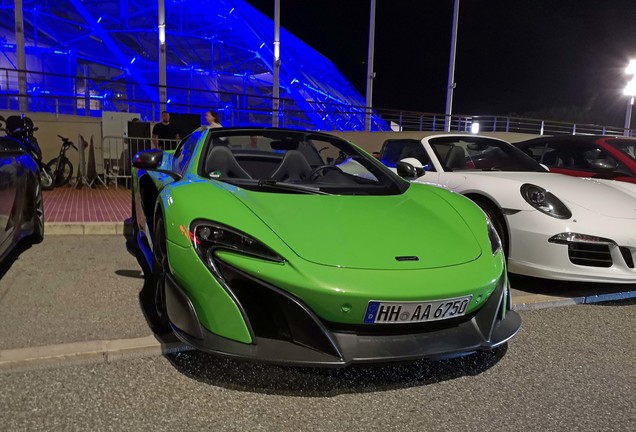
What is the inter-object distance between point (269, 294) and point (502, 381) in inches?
53.3

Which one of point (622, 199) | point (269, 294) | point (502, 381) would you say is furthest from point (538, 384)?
point (622, 199)

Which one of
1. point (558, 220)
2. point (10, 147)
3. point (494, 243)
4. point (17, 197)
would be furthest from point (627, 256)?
point (10, 147)

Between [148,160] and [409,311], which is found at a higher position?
[148,160]

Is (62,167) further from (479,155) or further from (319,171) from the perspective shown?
(479,155)

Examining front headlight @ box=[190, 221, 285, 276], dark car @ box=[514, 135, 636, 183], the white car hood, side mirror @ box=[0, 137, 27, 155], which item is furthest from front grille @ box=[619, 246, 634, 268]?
side mirror @ box=[0, 137, 27, 155]

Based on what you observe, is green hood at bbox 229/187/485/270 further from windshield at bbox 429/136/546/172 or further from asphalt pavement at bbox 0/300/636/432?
windshield at bbox 429/136/546/172

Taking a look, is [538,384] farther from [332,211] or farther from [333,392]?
[332,211]

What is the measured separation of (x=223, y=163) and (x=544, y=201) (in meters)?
2.59

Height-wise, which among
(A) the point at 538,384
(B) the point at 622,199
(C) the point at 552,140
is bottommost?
(A) the point at 538,384

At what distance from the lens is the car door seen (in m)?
3.67

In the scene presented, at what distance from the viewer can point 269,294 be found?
7.13ft

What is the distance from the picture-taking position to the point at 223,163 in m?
3.46

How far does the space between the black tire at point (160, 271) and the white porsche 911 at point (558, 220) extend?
196 centimetres

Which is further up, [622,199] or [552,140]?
[552,140]
